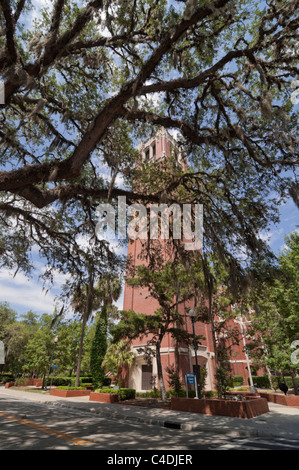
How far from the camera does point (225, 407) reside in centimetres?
1212

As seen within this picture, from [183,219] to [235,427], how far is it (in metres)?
7.77

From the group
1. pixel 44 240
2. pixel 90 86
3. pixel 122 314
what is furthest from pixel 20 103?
pixel 122 314

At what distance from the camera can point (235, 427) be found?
9461 mm

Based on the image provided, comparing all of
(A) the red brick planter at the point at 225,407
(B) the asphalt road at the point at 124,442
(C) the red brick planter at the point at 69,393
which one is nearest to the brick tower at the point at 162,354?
(C) the red brick planter at the point at 69,393

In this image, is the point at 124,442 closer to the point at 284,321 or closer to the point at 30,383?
the point at 284,321

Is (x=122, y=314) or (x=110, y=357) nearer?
(x=122, y=314)

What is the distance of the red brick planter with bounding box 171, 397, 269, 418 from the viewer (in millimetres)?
11773

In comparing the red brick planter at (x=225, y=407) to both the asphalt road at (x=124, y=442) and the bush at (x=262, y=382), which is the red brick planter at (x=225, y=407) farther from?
the bush at (x=262, y=382)

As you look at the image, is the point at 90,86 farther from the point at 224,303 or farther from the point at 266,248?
the point at 224,303

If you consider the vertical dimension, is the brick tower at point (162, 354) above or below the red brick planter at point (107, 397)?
above

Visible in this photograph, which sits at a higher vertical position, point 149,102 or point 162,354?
point 149,102

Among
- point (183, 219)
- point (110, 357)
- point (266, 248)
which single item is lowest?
point (110, 357)

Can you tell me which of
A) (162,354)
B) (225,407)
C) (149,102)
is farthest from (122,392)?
(149,102)

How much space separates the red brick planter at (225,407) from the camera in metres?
11.8
